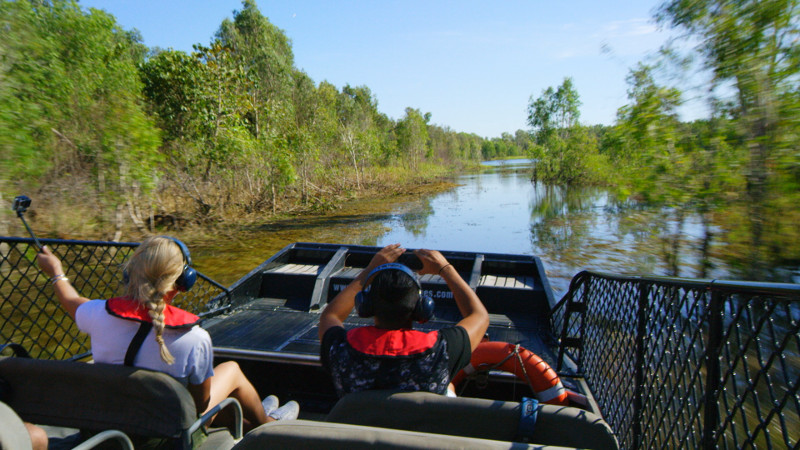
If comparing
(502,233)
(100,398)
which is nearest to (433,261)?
(100,398)

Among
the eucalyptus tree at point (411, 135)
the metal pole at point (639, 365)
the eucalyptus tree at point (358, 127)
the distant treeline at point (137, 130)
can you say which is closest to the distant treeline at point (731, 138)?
the metal pole at point (639, 365)

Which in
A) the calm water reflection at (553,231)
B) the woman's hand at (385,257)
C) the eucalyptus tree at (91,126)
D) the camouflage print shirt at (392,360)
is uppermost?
the eucalyptus tree at (91,126)

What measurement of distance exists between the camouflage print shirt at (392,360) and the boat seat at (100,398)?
2.16 feet

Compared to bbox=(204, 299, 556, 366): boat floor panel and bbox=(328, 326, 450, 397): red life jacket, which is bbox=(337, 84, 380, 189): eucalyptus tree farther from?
bbox=(328, 326, 450, 397): red life jacket

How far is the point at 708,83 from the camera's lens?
5691 millimetres

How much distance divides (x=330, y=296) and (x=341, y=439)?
14.3ft

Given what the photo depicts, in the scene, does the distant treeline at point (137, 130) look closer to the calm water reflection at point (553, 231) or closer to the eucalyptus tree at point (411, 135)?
the calm water reflection at point (553, 231)

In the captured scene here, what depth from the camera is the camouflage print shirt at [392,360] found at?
1874 millimetres

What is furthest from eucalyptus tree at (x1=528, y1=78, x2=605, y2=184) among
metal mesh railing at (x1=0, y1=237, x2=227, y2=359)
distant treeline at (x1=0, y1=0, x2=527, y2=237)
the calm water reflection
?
metal mesh railing at (x1=0, y1=237, x2=227, y2=359)

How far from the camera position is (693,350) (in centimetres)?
179

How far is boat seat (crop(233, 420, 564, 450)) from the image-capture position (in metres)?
1.30

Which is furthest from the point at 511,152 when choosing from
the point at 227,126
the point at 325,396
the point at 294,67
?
the point at 325,396

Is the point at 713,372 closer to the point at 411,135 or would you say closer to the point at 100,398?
the point at 100,398

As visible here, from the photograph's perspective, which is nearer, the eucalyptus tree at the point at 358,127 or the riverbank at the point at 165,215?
the riverbank at the point at 165,215
